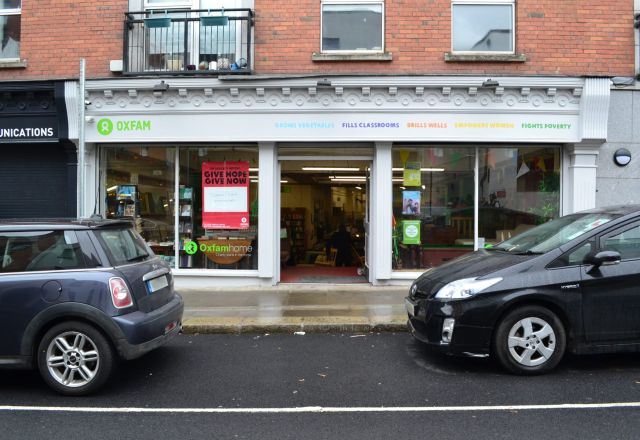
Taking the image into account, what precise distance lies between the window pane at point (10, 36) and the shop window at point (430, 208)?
7973 mm

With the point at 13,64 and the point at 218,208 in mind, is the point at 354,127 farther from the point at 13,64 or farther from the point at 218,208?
the point at 13,64

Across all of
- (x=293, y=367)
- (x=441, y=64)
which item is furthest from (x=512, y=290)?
Result: (x=441, y=64)

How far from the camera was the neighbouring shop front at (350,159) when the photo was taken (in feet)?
29.4

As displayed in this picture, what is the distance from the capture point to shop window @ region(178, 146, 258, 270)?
31.9 ft

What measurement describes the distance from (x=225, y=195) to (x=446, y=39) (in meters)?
5.15

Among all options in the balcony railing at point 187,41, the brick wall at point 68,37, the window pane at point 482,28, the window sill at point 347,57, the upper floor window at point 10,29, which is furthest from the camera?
the upper floor window at point 10,29

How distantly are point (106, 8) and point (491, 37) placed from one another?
24.4 feet

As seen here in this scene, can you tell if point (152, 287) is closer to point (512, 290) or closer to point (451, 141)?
point (512, 290)

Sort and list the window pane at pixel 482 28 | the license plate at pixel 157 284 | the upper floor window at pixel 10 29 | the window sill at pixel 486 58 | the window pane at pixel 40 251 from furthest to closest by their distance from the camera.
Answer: the upper floor window at pixel 10 29 → the window pane at pixel 482 28 → the window sill at pixel 486 58 → the license plate at pixel 157 284 → the window pane at pixel 40 251

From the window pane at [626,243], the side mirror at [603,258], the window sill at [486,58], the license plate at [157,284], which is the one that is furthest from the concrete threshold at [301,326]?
the window sill at [486,58]

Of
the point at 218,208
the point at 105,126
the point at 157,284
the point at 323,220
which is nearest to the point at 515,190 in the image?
the point at 218,208

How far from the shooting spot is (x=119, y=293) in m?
4.55

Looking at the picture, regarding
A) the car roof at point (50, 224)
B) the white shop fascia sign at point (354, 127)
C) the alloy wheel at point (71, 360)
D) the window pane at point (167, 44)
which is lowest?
the alloy wheel at point (71, 360)

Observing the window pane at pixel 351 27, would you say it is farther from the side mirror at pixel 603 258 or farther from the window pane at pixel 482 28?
the side mirror at pixel 603 258
